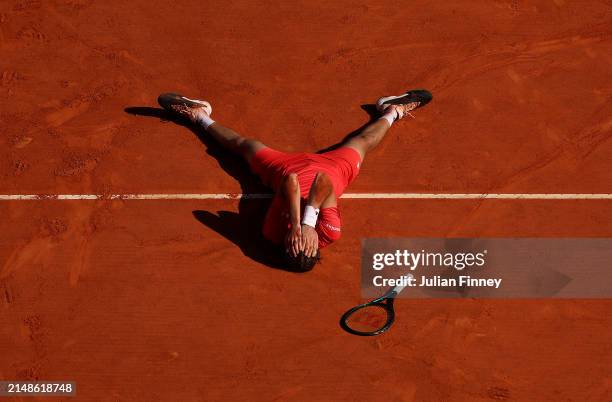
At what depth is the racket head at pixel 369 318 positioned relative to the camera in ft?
25.3

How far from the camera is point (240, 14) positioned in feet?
29.5

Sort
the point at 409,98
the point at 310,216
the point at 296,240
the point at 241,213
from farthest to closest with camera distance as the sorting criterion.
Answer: the point at 409,98 → the point at 241,213 → the point at 310,216 → the point at 296,240

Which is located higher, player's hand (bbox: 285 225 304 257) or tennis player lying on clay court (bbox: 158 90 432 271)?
tennis player lying on clay court (bbox: 158 90 432 271)

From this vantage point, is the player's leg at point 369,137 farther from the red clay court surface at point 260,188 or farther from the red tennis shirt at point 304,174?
the red clay court surface at point 260,188

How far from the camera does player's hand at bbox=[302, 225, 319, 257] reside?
7.25 m

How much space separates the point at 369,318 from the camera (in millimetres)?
7793

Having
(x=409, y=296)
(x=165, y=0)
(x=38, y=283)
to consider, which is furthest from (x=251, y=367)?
(x=165, y=0)

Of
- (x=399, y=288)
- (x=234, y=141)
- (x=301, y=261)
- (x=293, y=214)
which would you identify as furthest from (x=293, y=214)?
(x=399, y=288)

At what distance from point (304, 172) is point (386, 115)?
1485 millimetres

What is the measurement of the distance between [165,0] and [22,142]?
273cm

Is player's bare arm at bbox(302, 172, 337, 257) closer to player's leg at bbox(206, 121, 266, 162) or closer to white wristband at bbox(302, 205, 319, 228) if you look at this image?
white wristband at bbox(302, 205, 319, 228)

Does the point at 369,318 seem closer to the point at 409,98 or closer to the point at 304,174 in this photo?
the point at 304,174

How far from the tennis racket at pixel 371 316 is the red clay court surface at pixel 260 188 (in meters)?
0.13

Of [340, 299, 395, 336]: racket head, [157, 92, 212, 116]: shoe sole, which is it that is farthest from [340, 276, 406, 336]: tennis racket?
[157, 92, 212, 116]: shoe sole
